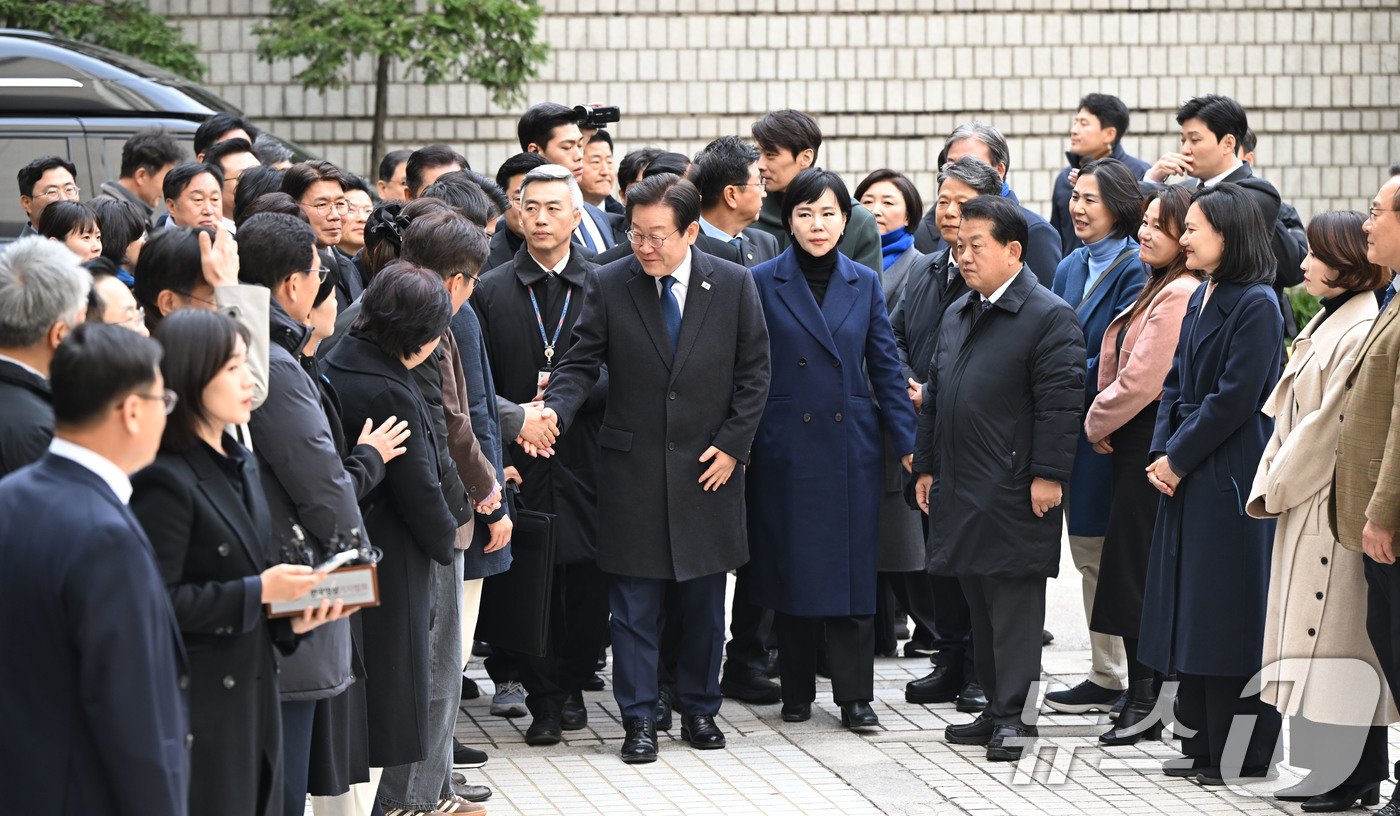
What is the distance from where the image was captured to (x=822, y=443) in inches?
255

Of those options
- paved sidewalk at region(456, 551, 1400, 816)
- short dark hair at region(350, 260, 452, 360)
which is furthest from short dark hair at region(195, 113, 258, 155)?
short dark hair at region(350, 260, 452, 360)

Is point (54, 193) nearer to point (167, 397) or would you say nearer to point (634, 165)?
point (634, 165)

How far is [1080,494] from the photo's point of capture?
22.2 ft

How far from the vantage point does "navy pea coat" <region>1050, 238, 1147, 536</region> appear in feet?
22.0

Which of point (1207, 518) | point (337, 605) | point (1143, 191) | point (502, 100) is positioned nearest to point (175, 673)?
point (337, 605)

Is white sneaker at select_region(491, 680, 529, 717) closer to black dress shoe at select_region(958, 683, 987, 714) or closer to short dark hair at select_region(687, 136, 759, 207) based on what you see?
black dress shoe at select_region(958, 683, 987, 714)

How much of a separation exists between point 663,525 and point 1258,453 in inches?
80.3

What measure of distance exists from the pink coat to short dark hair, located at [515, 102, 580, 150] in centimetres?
285

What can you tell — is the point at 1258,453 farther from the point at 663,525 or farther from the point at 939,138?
the point at 939,138

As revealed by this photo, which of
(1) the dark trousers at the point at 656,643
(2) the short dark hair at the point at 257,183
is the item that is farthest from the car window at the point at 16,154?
(1) the dark trousers at the point at 656,643

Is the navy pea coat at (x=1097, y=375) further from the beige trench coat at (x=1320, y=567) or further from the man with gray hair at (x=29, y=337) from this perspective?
the man with gray hair at (x=29, y=337)

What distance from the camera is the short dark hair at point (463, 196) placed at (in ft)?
20.1

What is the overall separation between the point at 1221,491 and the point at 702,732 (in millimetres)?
2004

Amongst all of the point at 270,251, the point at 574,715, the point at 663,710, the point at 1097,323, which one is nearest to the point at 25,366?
the point at 270,251
